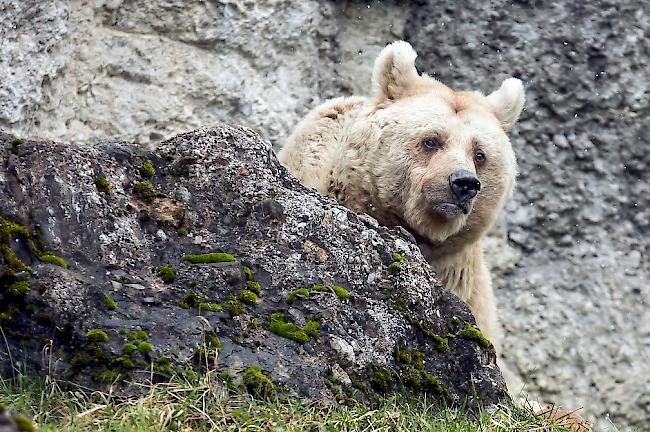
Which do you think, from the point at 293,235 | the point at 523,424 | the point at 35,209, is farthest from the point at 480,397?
the point at 35,209

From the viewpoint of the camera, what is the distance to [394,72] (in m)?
6.46

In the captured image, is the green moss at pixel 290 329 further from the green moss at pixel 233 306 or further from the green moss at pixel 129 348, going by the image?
the green moss at pixel 129 348

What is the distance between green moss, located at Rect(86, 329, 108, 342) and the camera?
12.7 ft

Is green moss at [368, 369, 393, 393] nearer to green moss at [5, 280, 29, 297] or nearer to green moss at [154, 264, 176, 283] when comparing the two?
green moss at [154, 264, 176, 283]

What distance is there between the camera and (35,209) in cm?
422

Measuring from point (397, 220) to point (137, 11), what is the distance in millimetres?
3223

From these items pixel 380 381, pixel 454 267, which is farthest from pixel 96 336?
pixel 454 267

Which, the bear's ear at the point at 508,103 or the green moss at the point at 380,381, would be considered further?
the bear's ear at the point at 508,103

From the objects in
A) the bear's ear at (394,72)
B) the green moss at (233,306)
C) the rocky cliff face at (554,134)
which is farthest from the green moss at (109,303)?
the rocky cliff face at (554,134)

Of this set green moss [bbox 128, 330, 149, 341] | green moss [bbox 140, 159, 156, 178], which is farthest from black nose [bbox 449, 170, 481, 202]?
green moss [bbox 128, 330, 149, 341]

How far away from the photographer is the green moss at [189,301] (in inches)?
166

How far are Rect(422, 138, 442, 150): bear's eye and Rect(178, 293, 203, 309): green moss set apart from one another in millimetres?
2280

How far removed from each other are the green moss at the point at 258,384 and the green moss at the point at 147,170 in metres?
1.20

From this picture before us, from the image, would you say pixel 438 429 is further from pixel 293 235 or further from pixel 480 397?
pixel 293 235
